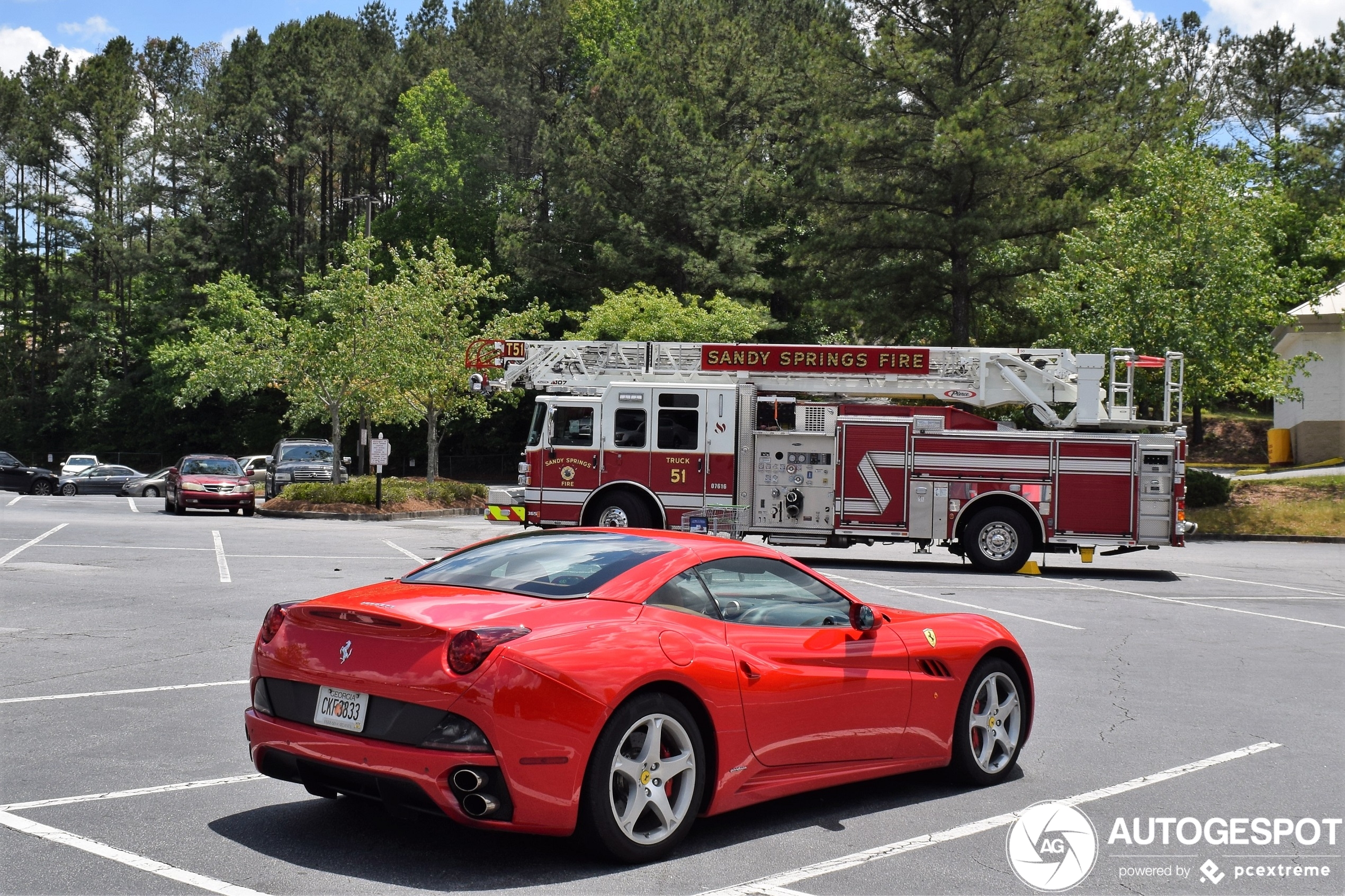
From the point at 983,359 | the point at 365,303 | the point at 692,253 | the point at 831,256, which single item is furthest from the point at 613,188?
the point at 983,359

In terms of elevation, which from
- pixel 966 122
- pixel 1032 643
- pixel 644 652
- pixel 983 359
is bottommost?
pixel 1032 643

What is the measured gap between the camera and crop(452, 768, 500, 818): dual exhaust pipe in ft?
A: 16.4

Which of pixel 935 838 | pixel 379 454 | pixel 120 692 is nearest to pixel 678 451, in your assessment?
pixel 379 454

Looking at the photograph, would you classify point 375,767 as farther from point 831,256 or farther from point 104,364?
point 104,364

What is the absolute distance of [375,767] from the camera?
5.15 m

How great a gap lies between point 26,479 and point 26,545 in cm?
2898

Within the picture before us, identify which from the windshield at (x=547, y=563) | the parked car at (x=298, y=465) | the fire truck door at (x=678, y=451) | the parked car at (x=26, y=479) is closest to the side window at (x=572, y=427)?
the fire truck door at (x=678, y=451)

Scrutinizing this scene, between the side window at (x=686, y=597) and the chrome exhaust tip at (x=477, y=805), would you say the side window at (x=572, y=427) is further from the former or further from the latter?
the chrome exhaust tip at (x=477, y=805)

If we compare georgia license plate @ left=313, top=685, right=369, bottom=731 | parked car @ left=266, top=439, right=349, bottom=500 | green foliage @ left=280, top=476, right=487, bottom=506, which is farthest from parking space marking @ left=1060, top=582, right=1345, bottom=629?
parked car @ left=266, top=439, right=349, bottom=500

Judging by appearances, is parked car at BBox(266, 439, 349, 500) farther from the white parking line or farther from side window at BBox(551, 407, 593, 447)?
side window at BBox(551, 407, 593, 447)

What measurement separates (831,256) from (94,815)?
37.0 metres

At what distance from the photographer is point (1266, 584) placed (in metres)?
18.9

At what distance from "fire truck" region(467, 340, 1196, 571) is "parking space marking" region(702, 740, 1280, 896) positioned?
40.3ft

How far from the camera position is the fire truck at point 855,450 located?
65.8 ft
